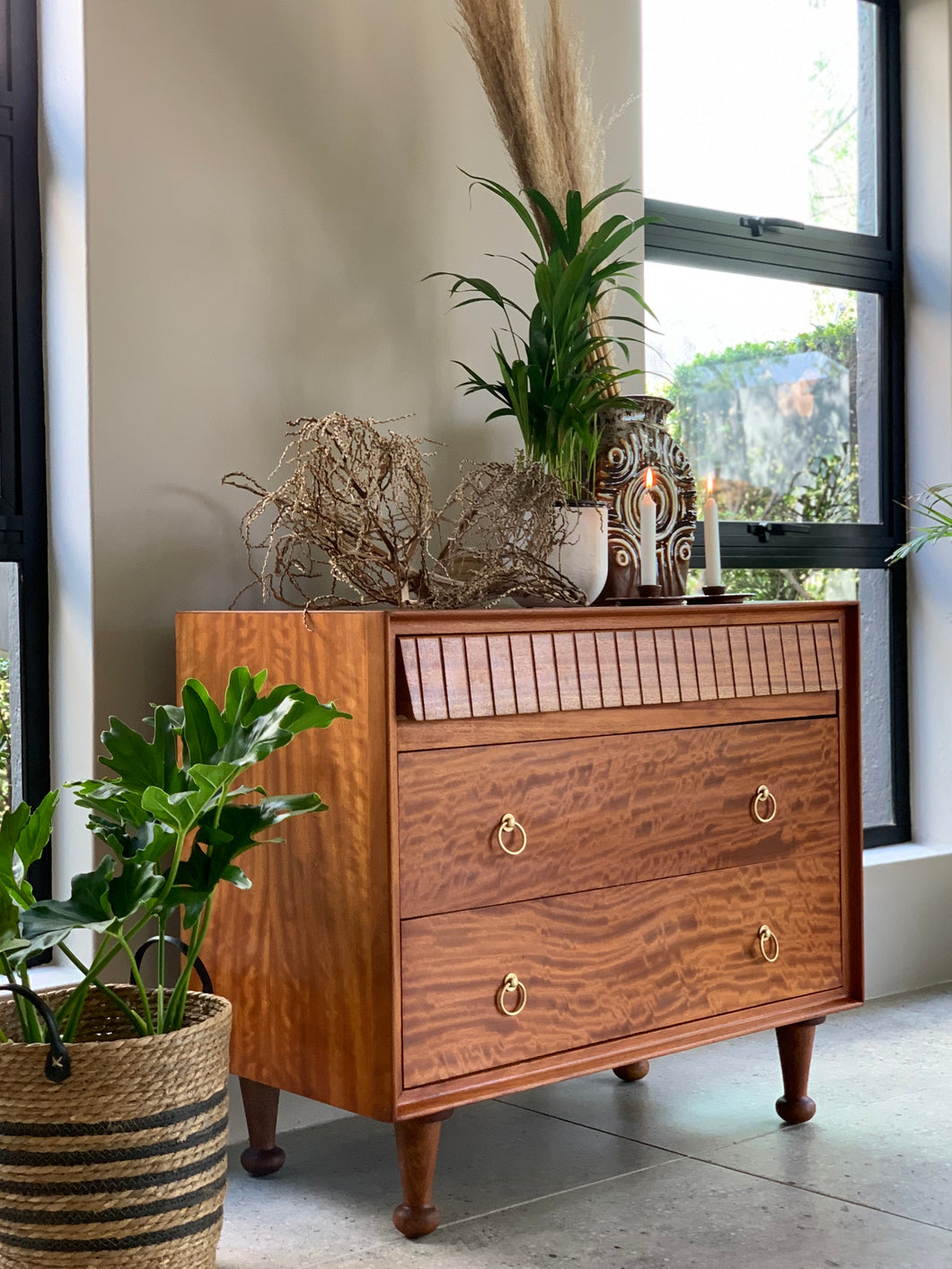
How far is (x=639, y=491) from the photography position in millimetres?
2508

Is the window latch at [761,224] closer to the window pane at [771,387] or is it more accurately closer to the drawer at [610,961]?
the window pane at [771,387]

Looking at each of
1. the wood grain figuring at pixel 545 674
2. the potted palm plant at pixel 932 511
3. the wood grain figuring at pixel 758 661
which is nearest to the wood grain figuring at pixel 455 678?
the wood grain figuring at pixel 545 674

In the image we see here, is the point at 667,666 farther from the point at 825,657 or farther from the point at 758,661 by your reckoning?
the point at 825,657

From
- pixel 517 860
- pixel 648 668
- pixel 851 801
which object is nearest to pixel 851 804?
pixel 851 801

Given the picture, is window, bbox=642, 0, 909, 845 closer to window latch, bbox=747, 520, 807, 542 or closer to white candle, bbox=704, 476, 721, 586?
window latch, bbox=747, 520, 807, 542

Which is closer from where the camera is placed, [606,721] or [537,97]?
[606,721]

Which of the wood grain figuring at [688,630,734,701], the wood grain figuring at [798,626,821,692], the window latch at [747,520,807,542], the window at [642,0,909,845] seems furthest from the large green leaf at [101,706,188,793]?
the window latch at [747,520,807,542]

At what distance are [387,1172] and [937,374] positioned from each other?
231cm

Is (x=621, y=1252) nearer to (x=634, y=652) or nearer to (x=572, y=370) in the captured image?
(x=634, y=652)

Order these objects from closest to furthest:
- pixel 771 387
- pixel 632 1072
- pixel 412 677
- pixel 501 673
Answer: pixel 412 677
pixel 501 673
pixel 632 1072
pixel 771 387

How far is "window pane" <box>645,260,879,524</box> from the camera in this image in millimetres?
3238

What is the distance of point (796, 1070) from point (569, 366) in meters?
1.23

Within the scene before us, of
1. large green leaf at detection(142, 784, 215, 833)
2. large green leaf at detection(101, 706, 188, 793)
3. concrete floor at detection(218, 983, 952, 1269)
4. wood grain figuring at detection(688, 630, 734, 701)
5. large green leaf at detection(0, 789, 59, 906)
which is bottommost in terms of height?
concrete floor at detection(218, 983, 952, 1269)

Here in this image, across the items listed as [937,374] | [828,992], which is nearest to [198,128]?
[828,992]
